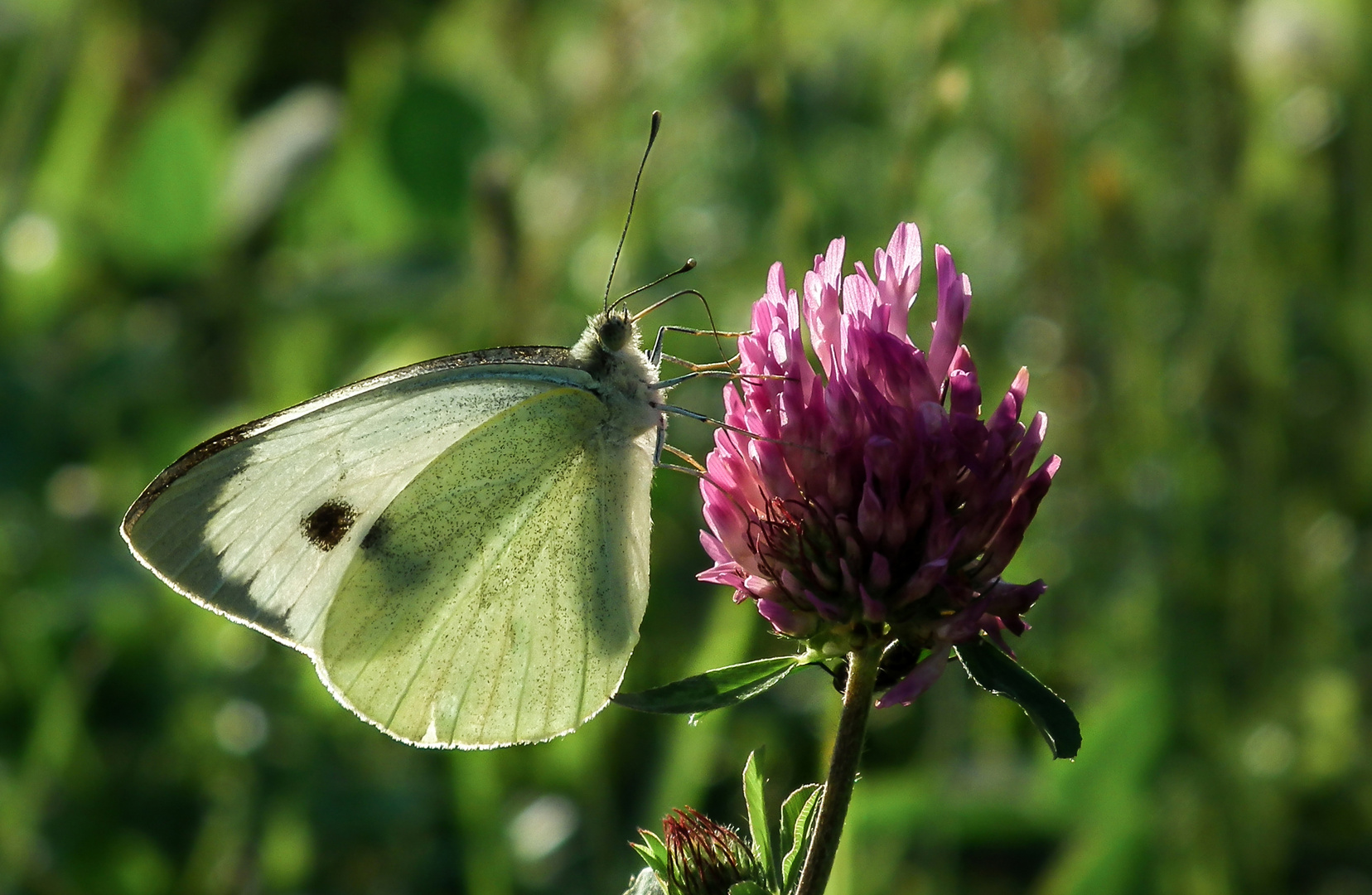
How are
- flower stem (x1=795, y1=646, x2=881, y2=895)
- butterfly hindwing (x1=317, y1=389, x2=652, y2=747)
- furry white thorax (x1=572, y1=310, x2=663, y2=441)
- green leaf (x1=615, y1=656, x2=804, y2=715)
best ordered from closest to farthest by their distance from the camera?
1. flower stem (x1=795, y1=646, x2=881, y2=895)
2. green leaf (x1=615, y1=656, x2=804, y2=715)
3. butterfly hindwing (x1=317, y1=389, x2=652, y2=747)
4. furry white thorax (x1=572, y1=310, x2=663, y2=441)

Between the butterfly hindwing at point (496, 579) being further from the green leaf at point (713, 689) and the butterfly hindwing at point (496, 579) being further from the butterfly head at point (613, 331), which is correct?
the green leaf at point (713, 689)

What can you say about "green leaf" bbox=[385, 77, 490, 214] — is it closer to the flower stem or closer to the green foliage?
the green foliage

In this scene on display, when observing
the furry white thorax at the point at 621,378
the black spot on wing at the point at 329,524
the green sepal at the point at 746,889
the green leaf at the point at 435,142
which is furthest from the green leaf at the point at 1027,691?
the green leaf at the point at 435,142

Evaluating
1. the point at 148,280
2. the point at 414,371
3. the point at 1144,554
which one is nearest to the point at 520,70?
the point at 148,280

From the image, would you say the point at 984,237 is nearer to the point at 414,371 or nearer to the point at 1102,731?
the point at 1102,731

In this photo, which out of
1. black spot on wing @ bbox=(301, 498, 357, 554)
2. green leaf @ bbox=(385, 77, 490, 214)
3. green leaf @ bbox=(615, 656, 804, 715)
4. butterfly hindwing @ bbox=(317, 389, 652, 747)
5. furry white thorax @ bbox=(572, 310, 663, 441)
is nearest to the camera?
green leaf @ bbox=(615, 656, 804, 715)

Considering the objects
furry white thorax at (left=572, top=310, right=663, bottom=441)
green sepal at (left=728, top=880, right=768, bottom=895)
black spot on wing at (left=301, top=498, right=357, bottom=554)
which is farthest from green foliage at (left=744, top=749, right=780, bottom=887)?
black spot on wing at (left=301, top=498, right=357, bottom=554)
